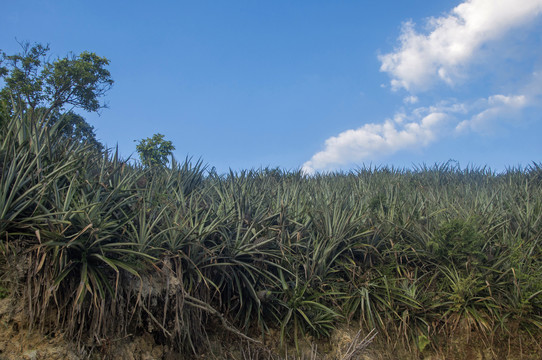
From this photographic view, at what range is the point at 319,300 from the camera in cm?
513

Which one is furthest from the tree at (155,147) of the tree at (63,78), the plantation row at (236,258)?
the plantation row at (236,258)

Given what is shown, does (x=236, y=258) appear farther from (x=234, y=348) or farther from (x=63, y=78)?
(x=63, y=78)

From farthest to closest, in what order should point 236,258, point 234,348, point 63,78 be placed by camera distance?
point 63,78, point 236,258, point 234,348

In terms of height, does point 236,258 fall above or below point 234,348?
above

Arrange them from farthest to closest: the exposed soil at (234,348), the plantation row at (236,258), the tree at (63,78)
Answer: the tree at (63,78) < the plantation row at (236,258) < the exposed soil at (234,348)

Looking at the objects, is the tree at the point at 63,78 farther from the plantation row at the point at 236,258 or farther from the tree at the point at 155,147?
the plantation row at the point at 236,258

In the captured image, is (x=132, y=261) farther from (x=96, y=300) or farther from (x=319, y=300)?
(x=319, y=300)

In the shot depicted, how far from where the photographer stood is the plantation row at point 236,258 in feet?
12.2

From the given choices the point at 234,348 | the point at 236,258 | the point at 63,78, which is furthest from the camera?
the point at 63,78

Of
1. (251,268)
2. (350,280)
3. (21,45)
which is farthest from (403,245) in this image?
(21,45)

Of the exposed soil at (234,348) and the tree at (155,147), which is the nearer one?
the exposed soil at (234,348)

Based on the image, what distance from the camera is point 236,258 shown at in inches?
193

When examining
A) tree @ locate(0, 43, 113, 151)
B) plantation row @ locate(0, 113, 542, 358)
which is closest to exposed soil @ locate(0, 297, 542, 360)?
plantation row @ locate(0, 113, 542, 358)

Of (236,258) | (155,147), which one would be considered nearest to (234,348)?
(236,258)
